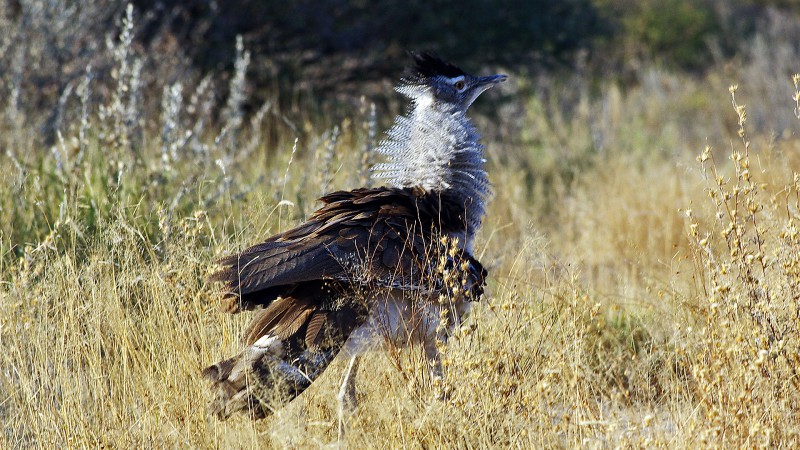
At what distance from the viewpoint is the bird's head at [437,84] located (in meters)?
4.87

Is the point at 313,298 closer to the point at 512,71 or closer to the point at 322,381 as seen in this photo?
the point at 322,381

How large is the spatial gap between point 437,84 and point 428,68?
0.10 meters

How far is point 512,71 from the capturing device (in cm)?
1020

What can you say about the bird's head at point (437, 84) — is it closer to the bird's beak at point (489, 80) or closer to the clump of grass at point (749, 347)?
the bird's beak at point (489, 80)

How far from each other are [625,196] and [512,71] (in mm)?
2878

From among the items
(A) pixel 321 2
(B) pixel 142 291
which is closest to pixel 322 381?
(B) pixel 142 291

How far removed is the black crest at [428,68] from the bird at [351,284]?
61cm

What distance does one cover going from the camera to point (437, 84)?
16.0 feet

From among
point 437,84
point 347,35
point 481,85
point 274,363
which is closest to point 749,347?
point 274,363

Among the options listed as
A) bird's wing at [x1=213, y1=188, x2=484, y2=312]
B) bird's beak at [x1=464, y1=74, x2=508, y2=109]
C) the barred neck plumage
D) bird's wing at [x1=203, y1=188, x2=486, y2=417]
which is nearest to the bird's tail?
bird's wing at [x1=203, y1=188, x2=486, y2=417]

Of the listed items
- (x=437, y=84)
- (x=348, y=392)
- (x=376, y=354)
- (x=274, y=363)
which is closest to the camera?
(x=274, y=363)

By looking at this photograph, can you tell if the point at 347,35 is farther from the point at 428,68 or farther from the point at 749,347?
the point at 749,347

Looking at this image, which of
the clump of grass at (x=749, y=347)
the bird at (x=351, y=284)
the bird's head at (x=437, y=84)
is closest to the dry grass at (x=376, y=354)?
the clump of grass at (x=749, y=347)

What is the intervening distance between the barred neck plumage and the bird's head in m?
0.11
